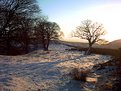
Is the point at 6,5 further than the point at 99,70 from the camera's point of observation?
Yes

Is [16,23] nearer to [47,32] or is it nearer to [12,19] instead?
[12,19]

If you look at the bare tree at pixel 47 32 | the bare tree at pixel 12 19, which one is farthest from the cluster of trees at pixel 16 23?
the bare tree at pixel 47 32

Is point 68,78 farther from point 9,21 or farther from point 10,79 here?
point 9,21

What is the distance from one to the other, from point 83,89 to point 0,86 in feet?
13.3

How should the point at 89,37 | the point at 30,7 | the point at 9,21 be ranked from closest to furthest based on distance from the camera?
the point at 9,21 < the point at 30,7 < the point at 89,37

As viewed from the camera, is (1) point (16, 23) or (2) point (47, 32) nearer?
(1) point (16, 23)

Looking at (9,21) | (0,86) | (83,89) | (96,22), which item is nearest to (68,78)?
(83,89)

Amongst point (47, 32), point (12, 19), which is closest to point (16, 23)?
point (12, 19)

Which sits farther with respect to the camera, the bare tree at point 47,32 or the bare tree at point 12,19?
the bare tree at point 47,32

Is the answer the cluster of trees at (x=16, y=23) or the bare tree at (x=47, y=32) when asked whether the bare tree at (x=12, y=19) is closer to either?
the cluster of trees at (x=16, y=23)

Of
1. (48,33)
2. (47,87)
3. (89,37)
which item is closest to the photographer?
(47,87)

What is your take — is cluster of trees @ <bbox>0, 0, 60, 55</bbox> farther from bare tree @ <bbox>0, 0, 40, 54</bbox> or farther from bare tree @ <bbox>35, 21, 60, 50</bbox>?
bare tree @ <bbox>35, 21, 60, 50</bbox>

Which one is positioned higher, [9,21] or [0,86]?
[9,21]

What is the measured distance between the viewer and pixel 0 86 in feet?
33.2
